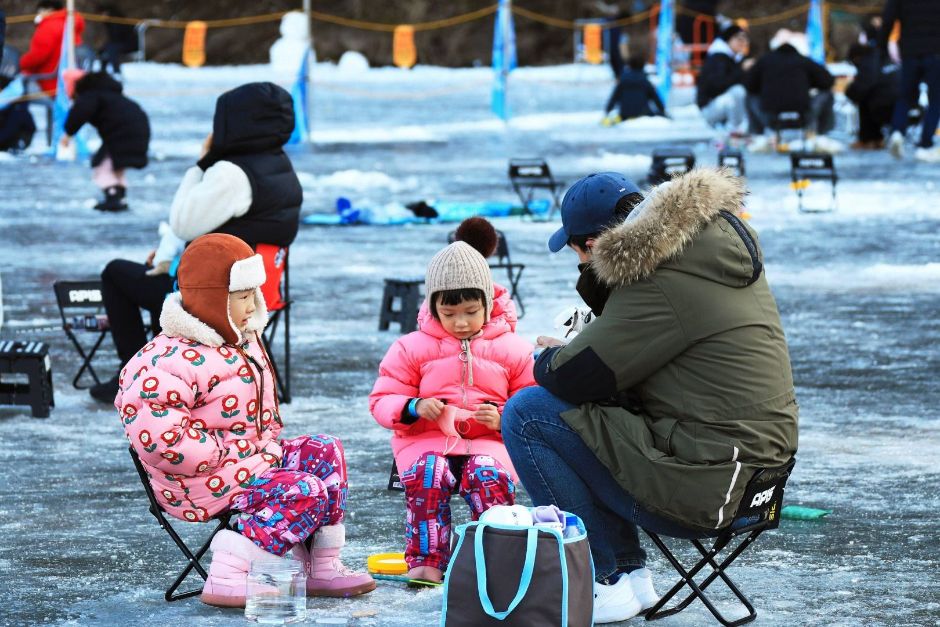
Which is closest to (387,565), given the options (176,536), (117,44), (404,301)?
(176,536)

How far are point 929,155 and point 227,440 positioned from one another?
55.4 feet

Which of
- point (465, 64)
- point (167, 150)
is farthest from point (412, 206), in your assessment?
point (465, 64)

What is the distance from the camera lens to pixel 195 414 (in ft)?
16.9

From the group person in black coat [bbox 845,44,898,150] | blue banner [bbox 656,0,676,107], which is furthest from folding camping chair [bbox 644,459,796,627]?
blue banner [bbox 656,0,676,107]

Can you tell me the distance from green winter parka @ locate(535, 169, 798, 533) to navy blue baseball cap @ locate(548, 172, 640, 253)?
352 mm

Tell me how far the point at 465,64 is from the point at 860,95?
24093 mm

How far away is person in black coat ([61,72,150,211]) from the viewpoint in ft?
54.9

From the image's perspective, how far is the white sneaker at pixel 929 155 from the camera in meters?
20.7

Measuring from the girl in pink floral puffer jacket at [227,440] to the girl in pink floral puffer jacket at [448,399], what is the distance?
24 centimetres

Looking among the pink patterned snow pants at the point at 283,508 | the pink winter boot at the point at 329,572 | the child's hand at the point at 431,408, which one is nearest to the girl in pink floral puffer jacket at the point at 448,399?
the child's hand at the point at 431,408

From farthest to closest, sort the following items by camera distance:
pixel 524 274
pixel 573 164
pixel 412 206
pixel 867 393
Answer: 1. pixel 573 164
2. pixel 412 206
3. pixel 524 274
4. pixel 867 393

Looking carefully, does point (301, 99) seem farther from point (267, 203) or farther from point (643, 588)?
point (643, 588)

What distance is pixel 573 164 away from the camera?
A: 792 inches

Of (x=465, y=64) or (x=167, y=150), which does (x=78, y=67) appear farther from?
(x=465, y=64)
